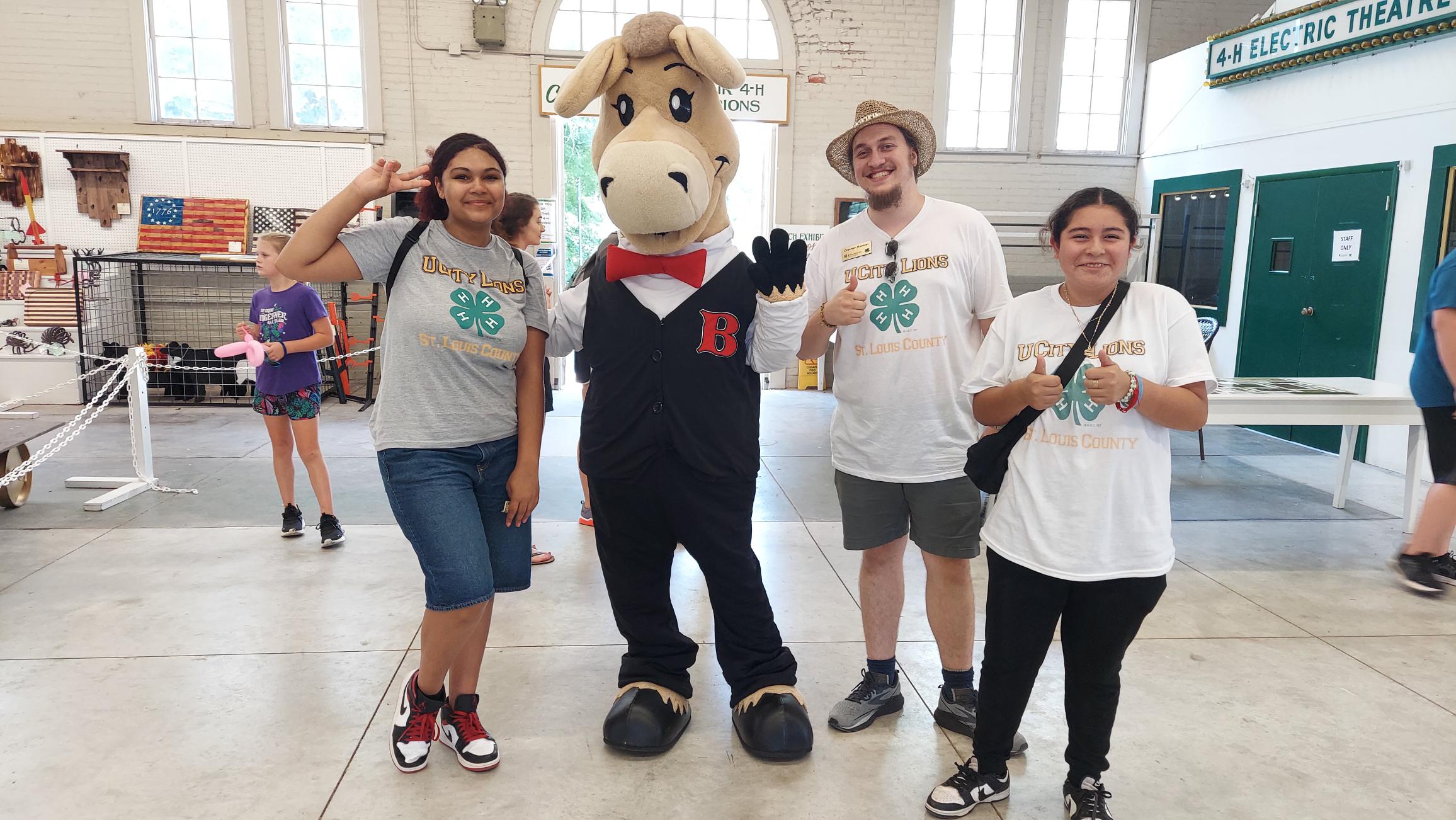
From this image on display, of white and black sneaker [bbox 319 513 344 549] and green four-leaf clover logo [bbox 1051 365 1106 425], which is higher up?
green four-leaf clover logo [bbox 1051 365 1106 425]

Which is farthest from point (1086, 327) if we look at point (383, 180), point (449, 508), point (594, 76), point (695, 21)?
point (695, 21)

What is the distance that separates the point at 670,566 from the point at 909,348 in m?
0.94

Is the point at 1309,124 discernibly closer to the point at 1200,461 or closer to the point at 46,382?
the point at 1200,461

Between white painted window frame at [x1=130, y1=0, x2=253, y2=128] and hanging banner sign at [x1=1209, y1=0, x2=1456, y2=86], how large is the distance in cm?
902

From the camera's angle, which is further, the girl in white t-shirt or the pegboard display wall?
the pegboard display wall

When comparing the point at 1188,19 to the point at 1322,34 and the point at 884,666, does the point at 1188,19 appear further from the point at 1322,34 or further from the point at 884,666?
the point at 884,666

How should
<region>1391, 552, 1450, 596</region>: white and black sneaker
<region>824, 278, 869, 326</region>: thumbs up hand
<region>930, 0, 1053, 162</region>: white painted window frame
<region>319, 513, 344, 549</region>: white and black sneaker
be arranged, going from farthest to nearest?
<region>930, 0, 1053, 162</region>: white painted window frame
<region>319, 513, 344, 549</region>: white and black sneaker
<region>1391, 552, 1450, 596</region>: white and black sneaker
<region>824, 278, 869, 326</region>: thumbs up hand

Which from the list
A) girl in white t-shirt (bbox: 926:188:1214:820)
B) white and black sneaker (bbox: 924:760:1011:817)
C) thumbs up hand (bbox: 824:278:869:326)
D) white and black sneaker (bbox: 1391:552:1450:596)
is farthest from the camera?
white and black sneaker (bbox: 1391:552:1450:596)

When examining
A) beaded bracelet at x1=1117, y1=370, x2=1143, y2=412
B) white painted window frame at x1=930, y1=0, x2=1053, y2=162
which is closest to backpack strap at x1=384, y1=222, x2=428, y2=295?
beaded bracelet at x1=1117, y1=370, x2=1143, y2=412

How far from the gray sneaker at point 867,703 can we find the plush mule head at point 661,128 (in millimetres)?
1498

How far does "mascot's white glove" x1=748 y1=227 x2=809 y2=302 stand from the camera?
2305 millimetres

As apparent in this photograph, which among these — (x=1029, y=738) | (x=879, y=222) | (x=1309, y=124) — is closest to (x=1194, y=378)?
(x=879, y=222)

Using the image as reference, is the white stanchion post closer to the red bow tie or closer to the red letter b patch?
the red bow tie

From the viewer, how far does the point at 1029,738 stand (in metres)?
2.73
